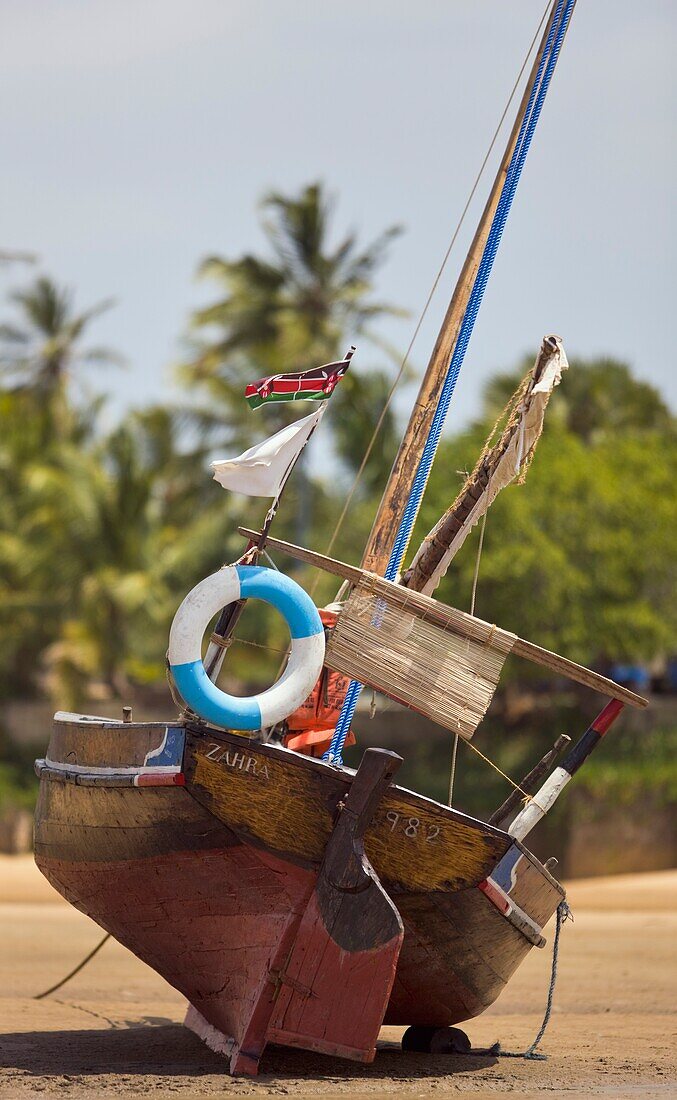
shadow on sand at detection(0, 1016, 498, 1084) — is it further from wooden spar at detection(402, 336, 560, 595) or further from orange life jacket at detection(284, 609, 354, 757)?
wooden spar at detection(402, 336, 560, 595)

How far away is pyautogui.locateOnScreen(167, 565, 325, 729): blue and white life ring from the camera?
8.30m

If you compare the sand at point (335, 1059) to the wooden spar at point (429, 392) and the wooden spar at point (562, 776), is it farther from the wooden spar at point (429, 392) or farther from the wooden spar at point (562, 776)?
the wooden spar at point (429, 392)

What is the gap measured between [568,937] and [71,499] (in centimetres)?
1544

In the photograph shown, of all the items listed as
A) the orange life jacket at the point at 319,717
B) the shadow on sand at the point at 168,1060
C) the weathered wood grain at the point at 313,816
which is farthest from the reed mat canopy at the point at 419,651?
the shadow on sand at the point at 168,1060

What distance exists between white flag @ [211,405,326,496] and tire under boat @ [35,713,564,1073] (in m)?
1.56

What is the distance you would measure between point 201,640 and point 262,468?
49.6 inches

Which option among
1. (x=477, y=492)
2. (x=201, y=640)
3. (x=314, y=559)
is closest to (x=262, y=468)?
(x=314, y=559)

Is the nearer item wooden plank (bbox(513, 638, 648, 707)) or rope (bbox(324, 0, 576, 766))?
wooden plank (bbox(513, 638, 648, 707))

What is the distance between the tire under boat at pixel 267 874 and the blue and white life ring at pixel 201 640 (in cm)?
17

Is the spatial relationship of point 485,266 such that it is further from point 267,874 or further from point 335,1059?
point 335,1059

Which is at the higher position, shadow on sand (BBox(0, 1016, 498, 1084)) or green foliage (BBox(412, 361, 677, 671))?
green foliage (BBox(412, 361, 677, 671))

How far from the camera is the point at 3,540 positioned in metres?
30.7

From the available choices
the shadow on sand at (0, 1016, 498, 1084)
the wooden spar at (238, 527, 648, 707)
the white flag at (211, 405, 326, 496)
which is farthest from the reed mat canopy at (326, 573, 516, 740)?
the shadow on sand at (0, 1016, 498, 1084)

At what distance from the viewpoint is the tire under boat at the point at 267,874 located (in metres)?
8.32
